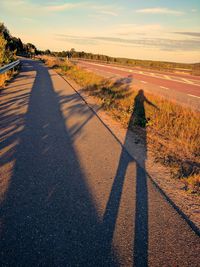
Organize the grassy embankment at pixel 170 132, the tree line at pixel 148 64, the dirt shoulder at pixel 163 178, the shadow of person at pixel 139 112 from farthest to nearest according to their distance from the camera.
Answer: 1. the tree line at pixel 148 64
2. the shadow of person at pixel 139 112
3. the grassy embankment at pixel 170 132
4. the dirt shoulder at pixel 163 178

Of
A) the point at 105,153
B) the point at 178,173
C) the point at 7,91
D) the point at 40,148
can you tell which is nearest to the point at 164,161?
the point at 178,173

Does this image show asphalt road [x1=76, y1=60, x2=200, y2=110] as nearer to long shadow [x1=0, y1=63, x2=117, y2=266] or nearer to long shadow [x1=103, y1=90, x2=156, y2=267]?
long shadow [x1=103, y1=90, x2=156, y2=267]

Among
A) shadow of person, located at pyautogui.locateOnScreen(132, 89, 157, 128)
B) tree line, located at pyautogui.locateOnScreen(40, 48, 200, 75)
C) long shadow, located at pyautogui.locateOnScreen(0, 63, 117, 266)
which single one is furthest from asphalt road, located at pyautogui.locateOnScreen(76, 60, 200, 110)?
tree line, located at pyautogui.locateOnScreen(40, 48, 200, 75)

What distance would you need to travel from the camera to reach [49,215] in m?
3.44

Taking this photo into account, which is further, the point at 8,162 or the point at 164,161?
the point at 164,161

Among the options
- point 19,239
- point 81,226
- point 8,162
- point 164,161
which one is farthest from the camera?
point 164,161

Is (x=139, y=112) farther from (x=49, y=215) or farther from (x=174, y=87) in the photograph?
(x=174, y=87)

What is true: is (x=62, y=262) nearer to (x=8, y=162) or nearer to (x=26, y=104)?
(x=8, y=162)

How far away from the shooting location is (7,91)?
14039 mm

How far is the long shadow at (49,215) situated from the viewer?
276 centimetres

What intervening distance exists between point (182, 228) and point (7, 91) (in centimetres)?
1276

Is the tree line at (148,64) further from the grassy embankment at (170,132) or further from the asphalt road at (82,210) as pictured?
the asphalt road at (82,210)

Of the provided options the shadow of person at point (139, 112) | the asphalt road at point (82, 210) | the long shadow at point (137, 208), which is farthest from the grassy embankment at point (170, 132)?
the asphalt road at point (82, 210)

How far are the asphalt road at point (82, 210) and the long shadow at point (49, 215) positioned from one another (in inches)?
0.4
